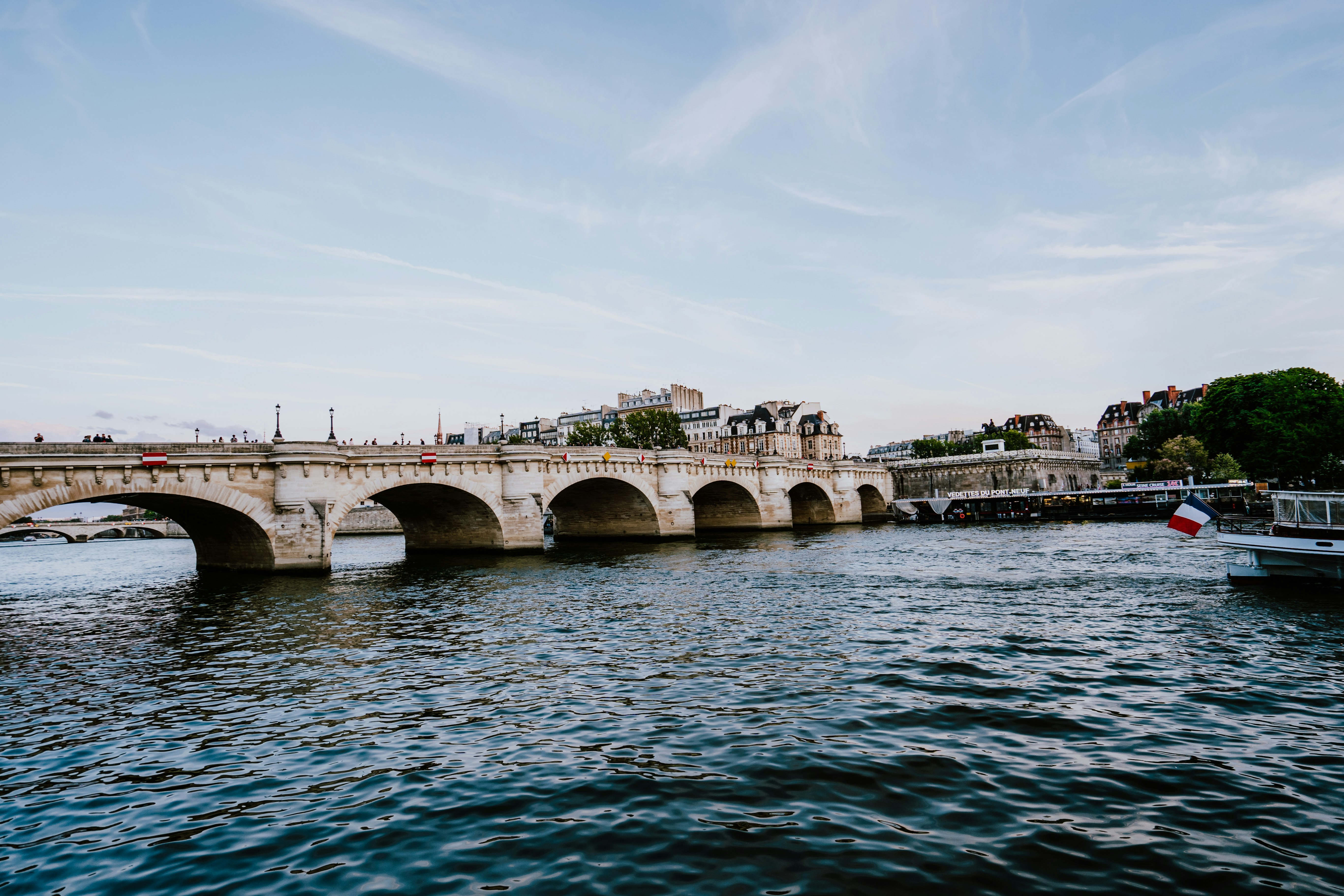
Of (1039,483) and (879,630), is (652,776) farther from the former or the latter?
(1039,483)

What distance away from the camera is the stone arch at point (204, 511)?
3027 centimetres

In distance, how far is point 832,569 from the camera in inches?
1407

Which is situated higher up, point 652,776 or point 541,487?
point 541,487

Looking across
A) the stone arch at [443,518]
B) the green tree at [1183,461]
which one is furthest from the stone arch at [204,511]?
the green tree at [1183,461]

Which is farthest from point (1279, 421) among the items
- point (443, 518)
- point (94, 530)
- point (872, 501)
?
point (94, 530)

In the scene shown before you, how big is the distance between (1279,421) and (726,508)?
50502mm

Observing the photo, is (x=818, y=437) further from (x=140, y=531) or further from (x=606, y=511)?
(x=140, y=531)

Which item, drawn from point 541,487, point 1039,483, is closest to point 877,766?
point 541,487

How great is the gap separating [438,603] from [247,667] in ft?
33.8

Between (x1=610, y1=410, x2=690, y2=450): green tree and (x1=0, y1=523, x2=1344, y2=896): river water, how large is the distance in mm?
81979

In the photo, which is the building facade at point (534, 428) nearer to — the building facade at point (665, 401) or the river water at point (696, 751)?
the building facade at point (665, 401)

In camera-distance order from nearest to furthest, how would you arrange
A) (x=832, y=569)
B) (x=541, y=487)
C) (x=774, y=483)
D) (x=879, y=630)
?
(x=879, y=630) < (x=832, y=569) < (x=541, y=487) < (x=774, y=483)

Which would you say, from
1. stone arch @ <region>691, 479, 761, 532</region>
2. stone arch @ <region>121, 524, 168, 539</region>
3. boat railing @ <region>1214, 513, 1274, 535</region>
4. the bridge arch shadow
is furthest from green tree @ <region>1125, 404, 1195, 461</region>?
stone arch @ <region>121, 524, 168, 539</region>

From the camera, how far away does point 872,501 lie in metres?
95.6
